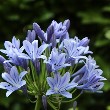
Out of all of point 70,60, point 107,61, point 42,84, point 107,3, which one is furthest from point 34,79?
point 107,3

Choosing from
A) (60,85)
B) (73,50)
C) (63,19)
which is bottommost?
(60,85)

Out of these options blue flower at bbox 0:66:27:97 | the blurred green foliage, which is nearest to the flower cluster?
blue flower at bbox 0:66:27:97

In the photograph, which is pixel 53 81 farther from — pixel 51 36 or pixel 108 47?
pixel 108 47

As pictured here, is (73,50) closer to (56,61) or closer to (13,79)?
(56,61)

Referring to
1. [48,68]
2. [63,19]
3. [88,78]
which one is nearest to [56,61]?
[48,68]

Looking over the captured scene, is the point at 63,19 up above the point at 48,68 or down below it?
above

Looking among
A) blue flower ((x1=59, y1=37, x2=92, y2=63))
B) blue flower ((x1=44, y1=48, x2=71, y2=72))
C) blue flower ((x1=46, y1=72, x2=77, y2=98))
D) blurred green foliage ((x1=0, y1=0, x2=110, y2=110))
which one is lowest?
blue flower ((x1=46, y1=72, x2=77, y2=98))

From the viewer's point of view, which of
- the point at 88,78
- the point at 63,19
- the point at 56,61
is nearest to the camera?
the point at 56,61

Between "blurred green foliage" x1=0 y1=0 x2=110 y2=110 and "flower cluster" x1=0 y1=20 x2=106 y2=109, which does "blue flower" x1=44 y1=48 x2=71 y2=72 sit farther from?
"blurred green foliage" x1=0 y1=0 x2=110 y2=110
